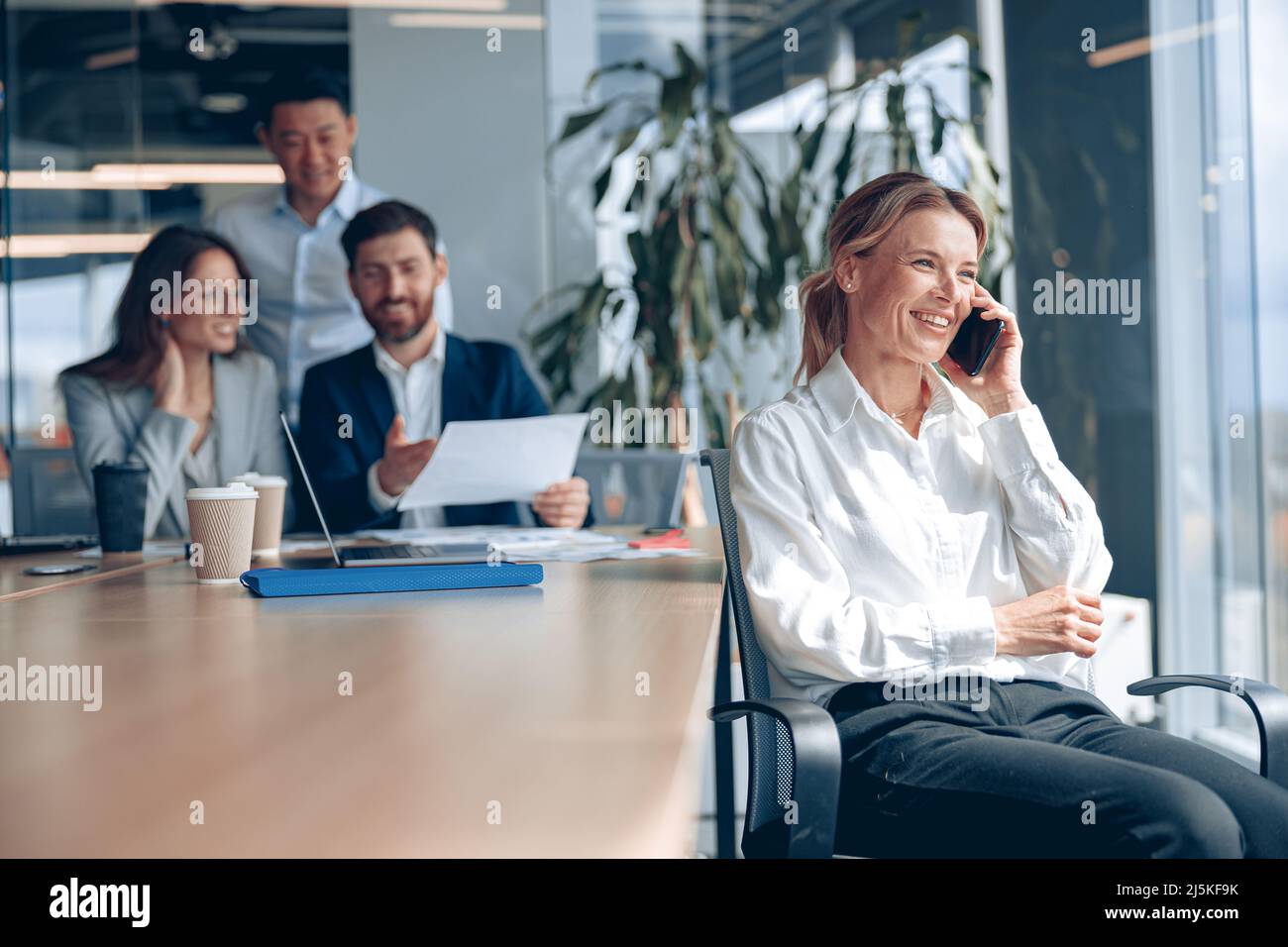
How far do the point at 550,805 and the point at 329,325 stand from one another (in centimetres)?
389

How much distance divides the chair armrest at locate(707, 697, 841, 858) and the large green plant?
2811 mm

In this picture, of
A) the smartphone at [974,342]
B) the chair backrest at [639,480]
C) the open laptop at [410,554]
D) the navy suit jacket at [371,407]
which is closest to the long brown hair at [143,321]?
the navy suit jacket at [371,407]

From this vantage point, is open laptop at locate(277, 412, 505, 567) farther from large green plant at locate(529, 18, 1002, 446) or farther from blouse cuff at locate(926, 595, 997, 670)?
large green plant at locate(529, 18, 1002, 446)

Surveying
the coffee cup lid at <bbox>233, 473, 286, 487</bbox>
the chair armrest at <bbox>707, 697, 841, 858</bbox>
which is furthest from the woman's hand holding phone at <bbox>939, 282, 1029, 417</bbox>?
the coffee cup lid at <bbox>233, 473, 286, 487</bbox>

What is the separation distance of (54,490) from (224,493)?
3.01m

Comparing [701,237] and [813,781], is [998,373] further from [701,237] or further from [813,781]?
[701,237]

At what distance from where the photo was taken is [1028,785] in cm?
146

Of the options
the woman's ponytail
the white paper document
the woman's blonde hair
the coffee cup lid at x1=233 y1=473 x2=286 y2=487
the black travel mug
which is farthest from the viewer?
the black travel mug

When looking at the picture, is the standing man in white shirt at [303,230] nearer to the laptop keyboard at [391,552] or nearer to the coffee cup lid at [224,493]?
the laptop keyboard at [391,552]

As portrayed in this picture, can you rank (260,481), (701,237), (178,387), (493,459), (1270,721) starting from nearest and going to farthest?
(1270,721)
(260,481)
(493,459)
(178,387)
(701,237)

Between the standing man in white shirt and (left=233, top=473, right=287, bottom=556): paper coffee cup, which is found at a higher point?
the standing man in white shirt

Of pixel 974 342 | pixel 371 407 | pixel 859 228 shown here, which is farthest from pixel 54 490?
Answer: pixel 974 342

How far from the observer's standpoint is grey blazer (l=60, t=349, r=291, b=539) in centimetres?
319
